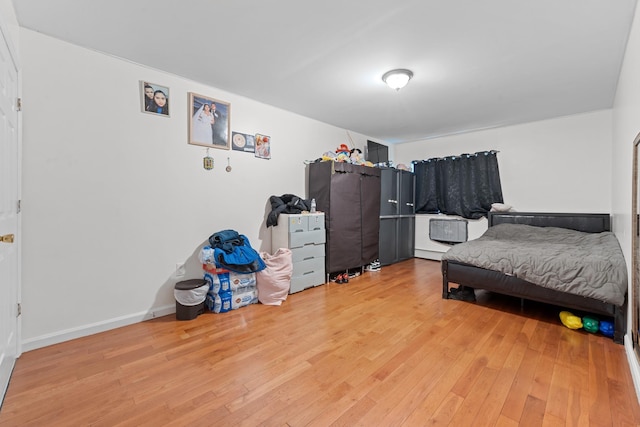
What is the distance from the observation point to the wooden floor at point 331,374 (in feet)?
4.66

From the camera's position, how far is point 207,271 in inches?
111

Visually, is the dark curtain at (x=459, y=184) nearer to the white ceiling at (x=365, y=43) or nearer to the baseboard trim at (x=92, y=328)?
the white ceiling at (x=365, y=43)

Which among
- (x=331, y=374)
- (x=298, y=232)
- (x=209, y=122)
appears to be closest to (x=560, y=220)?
(x=298, y=232)

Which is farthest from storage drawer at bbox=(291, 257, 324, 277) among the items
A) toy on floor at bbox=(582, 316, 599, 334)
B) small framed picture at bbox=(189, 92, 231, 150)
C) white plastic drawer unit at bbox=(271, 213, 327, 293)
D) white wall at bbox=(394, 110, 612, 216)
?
white wall at bbox=(394, 110, 612, 216)

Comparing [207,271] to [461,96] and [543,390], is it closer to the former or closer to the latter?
[543,390]

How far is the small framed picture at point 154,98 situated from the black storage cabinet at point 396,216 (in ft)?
10.7

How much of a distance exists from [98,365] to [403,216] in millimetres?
4618

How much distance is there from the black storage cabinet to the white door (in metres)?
4.15

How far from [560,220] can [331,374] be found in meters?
4.03

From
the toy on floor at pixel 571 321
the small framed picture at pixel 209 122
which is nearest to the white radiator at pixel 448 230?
the toy on floor at pixel 571 321

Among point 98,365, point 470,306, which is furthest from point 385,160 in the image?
point 98,365

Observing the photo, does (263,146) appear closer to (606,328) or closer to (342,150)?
(342,150)

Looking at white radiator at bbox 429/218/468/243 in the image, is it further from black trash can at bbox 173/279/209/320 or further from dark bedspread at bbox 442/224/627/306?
black trash can at bbox 173/279/209/320

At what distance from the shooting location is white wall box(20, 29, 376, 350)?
2.08m
